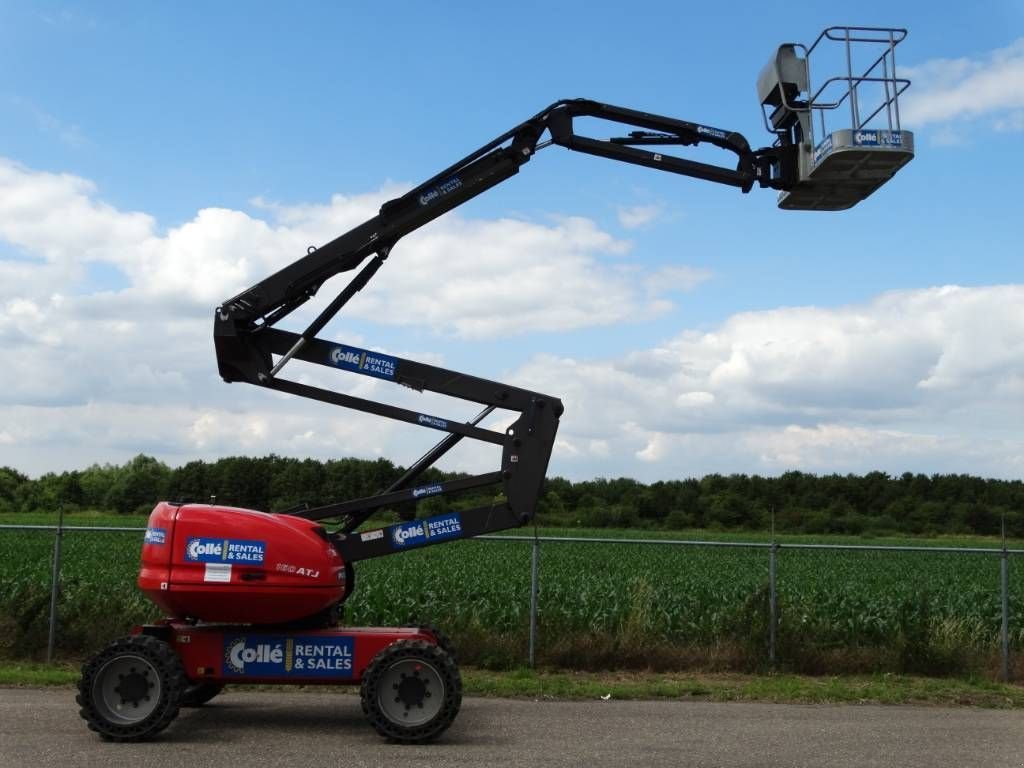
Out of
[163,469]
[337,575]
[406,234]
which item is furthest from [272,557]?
[163,469]

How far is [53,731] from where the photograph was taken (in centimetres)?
897

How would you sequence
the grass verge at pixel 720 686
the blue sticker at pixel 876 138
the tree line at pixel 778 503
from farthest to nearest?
the tree line at pixel 778 503
the grass verge at pixel 720 686
the blue sticker at pixel 876 138

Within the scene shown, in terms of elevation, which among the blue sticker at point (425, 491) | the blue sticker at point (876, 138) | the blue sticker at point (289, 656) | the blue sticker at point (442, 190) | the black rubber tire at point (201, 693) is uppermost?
the blue sticker at point (876, 138)

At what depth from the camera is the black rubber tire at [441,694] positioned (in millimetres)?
8664

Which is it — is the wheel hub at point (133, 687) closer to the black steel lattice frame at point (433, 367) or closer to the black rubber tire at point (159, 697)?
the black rubber tire at point (159, 697)

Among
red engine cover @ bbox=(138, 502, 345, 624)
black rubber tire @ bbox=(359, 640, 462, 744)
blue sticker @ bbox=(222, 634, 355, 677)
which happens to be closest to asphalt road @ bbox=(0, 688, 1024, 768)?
black rubber tire @ bbox=(359, 640, 462, 744)

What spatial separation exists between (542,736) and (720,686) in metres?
3.41

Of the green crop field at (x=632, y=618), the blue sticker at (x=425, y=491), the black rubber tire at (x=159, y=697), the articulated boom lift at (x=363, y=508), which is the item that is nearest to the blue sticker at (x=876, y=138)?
the articulated boom lift at (x=363, y=508)

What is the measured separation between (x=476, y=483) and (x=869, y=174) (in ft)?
14.0

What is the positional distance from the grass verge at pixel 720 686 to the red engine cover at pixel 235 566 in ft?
10.1

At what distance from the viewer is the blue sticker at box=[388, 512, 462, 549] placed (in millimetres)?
9461

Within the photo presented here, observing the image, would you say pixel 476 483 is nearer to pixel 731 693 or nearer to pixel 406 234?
pixel 406 234

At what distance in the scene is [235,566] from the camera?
880cm

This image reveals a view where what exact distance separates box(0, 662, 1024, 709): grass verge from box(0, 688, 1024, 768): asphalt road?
13.3 inches
